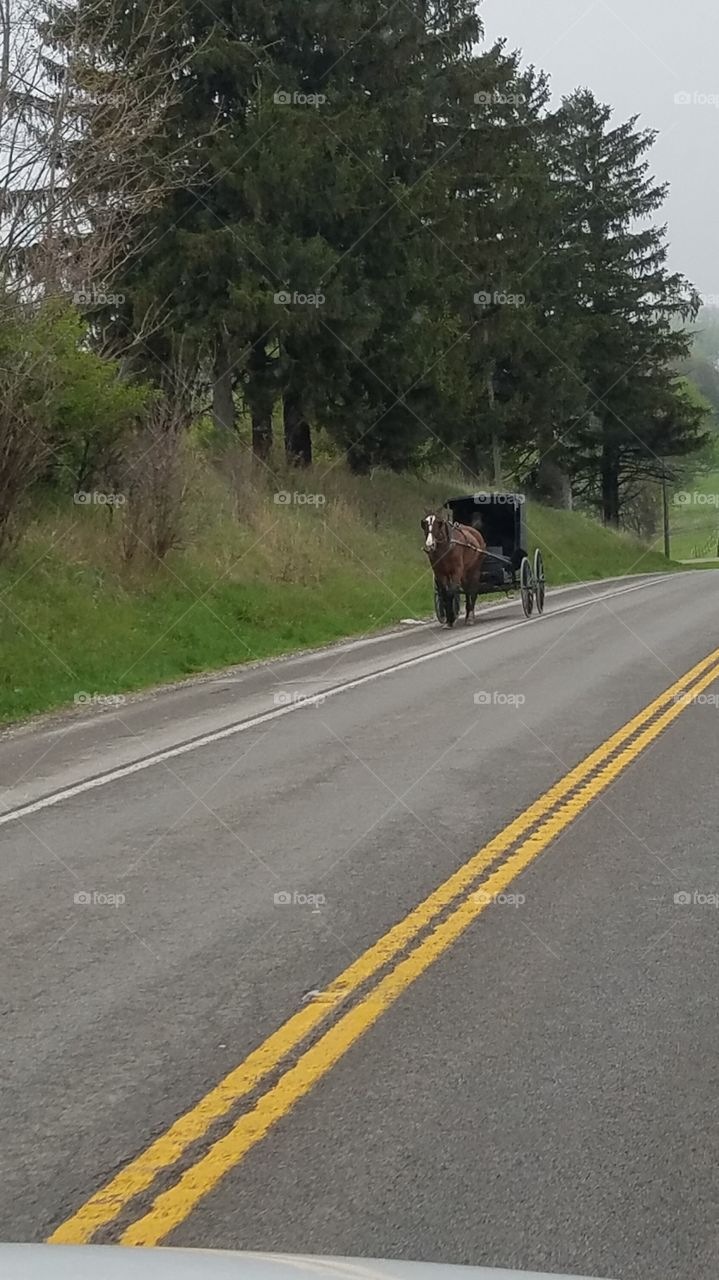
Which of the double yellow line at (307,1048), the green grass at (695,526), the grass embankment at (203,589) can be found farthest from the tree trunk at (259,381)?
the green grass at (695,526)

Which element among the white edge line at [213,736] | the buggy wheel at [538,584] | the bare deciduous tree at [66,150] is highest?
the bare deciduous tree at [66,150]

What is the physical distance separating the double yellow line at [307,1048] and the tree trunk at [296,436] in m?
23.9

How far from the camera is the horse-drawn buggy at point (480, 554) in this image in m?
22.2

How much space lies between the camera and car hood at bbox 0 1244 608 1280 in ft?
8.52

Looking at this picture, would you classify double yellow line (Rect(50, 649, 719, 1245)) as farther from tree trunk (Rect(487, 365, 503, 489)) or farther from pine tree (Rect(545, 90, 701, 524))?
pine tree (Rect(545, 90, 701, 524))

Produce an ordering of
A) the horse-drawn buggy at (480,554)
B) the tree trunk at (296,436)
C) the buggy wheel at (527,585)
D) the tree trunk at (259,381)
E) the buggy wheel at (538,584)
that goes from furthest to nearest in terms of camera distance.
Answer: the tree trunk at (296,436)
the tree trunk at (259,381)
the buggy wheel at (538,584)
the buggy wheel at (527,585)
the horse-drawn buggy at (480,554)

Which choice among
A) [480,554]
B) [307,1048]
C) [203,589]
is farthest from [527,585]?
[307,1048]

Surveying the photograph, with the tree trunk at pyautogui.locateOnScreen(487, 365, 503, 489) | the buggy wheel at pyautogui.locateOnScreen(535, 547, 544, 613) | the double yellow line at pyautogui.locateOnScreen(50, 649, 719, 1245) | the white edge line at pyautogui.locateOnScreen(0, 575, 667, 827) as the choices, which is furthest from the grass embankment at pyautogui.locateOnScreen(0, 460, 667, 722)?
the tree trunk at pyautogui.locateOnScreen(487, 365, 503, 489)

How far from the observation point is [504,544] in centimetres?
2647

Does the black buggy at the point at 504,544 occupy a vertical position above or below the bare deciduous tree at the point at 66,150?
below

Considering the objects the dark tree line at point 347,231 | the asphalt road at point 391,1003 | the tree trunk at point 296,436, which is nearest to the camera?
the asphalt road at point 391,1003

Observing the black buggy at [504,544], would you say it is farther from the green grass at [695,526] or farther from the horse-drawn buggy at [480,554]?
the green grass at [695,526]

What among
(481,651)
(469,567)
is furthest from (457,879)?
(469,567)

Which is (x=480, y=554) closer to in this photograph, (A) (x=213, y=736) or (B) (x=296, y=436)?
(B) (x=296, y=436)
